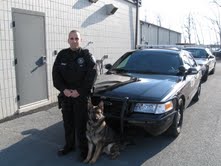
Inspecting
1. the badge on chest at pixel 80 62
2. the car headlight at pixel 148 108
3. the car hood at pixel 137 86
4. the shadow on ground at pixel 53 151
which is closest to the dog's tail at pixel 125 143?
the shadow on ground at pixel 53 151

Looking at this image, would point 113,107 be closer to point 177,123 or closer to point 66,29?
point 177,123

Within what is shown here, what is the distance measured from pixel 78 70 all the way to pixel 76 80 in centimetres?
15

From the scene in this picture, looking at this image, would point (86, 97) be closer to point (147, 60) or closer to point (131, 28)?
point (147, 60)

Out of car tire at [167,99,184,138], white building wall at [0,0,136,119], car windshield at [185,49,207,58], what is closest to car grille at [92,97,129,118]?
car tire at [167,99,184,138]

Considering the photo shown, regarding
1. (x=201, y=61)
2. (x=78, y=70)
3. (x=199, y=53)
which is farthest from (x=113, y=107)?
(x=199, y=53)

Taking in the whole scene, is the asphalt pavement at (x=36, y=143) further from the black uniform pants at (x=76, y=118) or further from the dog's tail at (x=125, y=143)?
the black uniform pants at (x=76, y=118)

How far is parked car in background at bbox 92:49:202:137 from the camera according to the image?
16.4 ft

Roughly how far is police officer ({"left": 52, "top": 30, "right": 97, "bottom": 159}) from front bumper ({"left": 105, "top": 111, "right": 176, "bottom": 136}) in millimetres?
515

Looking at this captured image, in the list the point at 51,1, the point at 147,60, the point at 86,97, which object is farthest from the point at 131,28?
the point at 86,97

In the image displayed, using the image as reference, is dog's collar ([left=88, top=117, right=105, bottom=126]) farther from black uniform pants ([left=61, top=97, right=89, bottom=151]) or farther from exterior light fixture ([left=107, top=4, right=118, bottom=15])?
exterior light fixture ([left=107, top=4, right=118, bottom=15])

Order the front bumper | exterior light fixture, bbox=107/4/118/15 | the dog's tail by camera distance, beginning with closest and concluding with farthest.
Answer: the front bumper < the dog's tail < exterior light fixture, bbox=107/4/118/15

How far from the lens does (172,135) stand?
5.88 meters

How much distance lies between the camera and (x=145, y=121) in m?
4.91

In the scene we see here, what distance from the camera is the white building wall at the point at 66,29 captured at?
6.89 m
